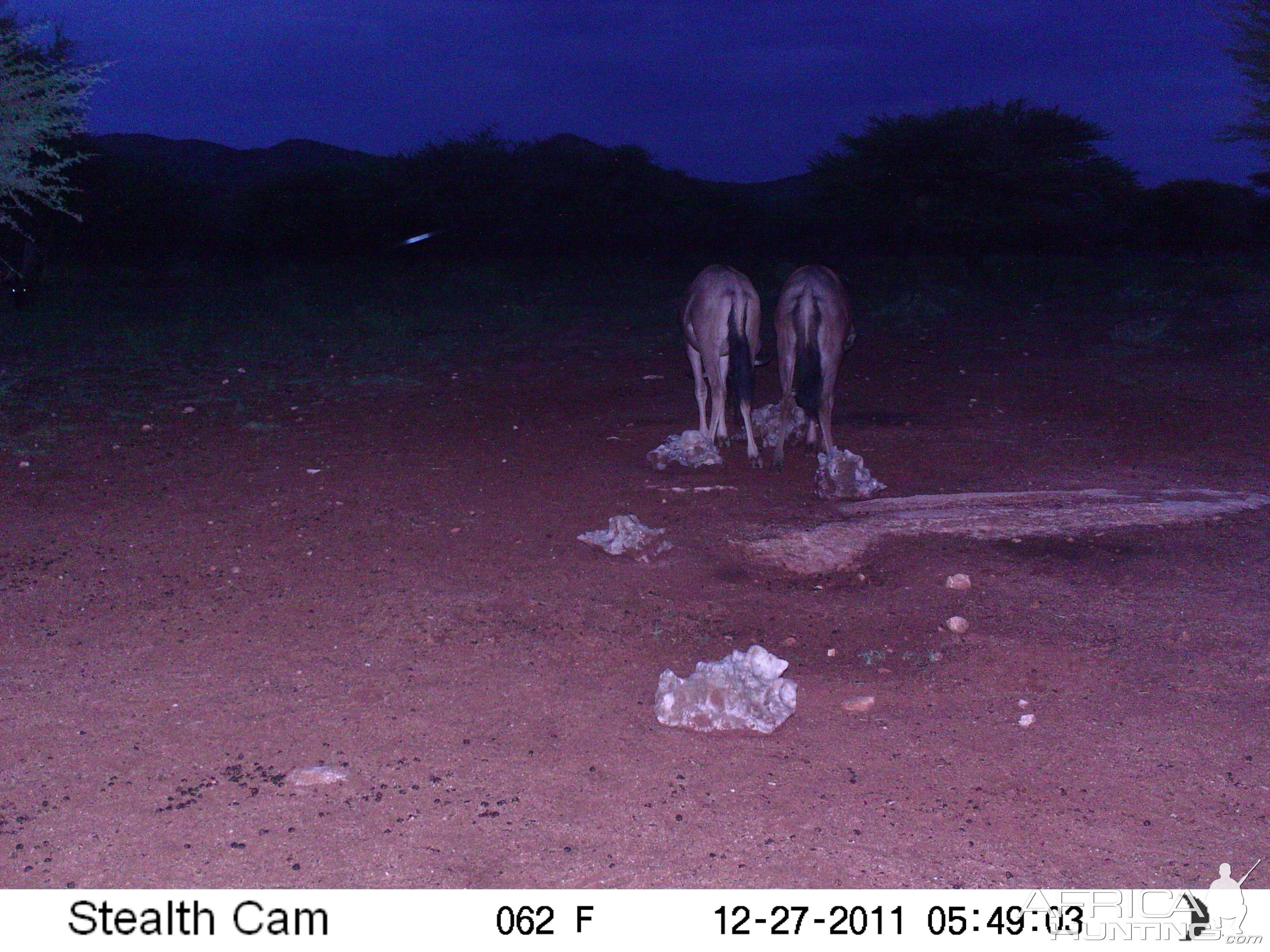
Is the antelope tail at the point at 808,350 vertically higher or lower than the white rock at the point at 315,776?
higher

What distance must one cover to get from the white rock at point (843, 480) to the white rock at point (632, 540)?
4.64 feet

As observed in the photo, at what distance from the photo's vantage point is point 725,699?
3.58 meters

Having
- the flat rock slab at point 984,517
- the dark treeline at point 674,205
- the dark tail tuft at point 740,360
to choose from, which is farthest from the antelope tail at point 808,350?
the dark treeline at point 674,205

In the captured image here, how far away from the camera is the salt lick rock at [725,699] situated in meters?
3.55

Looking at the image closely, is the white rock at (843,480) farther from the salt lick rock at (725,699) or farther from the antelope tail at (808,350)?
the salt lick rock at (725,699)

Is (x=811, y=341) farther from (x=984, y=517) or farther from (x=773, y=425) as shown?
(x=984, y=517)

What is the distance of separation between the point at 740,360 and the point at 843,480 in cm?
156

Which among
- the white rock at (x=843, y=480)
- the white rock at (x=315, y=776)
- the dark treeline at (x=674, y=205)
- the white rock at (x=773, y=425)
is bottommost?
the white rock at (x=315, y=776)

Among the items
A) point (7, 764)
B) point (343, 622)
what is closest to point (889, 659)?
point (343, 622)

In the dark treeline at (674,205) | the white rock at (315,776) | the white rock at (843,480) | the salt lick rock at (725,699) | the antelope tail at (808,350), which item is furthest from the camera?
the dark treeline at (674,205)

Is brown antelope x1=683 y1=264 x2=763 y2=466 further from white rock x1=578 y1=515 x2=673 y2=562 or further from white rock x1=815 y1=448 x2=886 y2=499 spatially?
white rock x1=578 y1=515 x2=673 y2=562

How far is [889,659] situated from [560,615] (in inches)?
55.4

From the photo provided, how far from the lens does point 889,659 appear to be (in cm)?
412

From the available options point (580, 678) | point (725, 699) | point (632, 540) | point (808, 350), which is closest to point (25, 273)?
point (808, 350)
